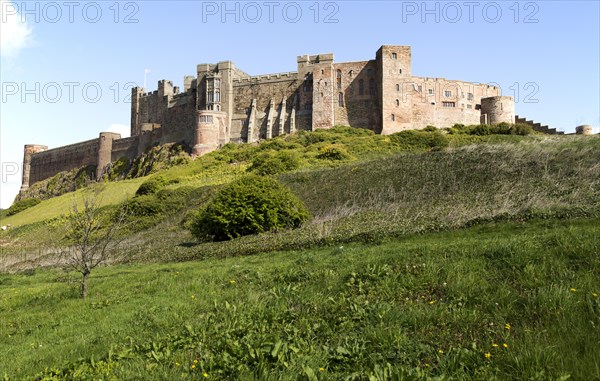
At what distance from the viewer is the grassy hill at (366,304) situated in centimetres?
563

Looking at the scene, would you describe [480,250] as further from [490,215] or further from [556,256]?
[490,215]

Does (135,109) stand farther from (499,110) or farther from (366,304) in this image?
(366,304)

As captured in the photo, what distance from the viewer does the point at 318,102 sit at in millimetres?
Answer: 65375

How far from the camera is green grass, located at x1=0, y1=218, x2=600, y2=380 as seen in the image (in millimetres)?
5496

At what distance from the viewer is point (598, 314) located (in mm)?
5953

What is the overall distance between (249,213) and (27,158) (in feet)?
312

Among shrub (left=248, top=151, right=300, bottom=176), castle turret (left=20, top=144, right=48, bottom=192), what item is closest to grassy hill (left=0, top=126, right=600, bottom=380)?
shrub (left=248, top=151, right=300, bottom=176)

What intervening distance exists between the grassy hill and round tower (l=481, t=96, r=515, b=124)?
48.6m

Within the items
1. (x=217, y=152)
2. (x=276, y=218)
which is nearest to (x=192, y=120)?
(x=217, y=152)

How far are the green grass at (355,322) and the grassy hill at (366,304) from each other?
0.03 meters

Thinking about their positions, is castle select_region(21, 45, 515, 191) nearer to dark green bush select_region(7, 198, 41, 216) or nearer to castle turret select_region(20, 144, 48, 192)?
dark green bush select_region(7, 198, 41, 216)

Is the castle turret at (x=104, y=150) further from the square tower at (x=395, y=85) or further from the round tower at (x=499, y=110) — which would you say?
the round tower at (x=499, y=110)

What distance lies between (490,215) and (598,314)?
792cm

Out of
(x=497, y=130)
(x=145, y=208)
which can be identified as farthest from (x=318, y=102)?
(x=145, y=208)
